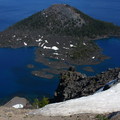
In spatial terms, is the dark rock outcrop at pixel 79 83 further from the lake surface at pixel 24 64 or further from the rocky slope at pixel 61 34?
the rocky slope at pixel 61 34

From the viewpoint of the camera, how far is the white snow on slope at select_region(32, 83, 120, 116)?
64.4ft

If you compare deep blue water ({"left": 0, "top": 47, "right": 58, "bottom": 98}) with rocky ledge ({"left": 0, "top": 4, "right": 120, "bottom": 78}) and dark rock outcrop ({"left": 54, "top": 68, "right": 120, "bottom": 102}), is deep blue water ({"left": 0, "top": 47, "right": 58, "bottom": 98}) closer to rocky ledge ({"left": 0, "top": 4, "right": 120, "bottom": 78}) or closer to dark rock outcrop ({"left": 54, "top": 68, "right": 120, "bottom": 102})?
rocky ledge ({"left": 0, "top": 4, "right": 120, "bottom": 78})

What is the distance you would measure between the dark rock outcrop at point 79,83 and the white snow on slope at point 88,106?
452 inches

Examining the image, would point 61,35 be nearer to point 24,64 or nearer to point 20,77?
point 24,64

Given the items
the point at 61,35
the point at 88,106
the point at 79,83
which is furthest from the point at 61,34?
the point at 88,106

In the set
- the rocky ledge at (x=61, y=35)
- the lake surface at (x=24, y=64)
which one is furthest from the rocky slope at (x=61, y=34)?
the lake surface at (x=24, y=64)

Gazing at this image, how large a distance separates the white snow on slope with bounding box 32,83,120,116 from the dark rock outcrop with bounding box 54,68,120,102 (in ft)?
37.7

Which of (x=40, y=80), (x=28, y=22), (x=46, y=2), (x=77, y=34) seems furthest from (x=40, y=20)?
(x=46, y=2)

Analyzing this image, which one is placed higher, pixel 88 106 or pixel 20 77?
pixel 20 77

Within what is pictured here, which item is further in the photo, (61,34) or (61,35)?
(61,34)

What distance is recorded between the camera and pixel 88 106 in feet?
65.8

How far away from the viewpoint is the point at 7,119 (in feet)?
57.7

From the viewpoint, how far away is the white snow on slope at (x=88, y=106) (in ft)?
64.4

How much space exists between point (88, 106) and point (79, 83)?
1956cm
